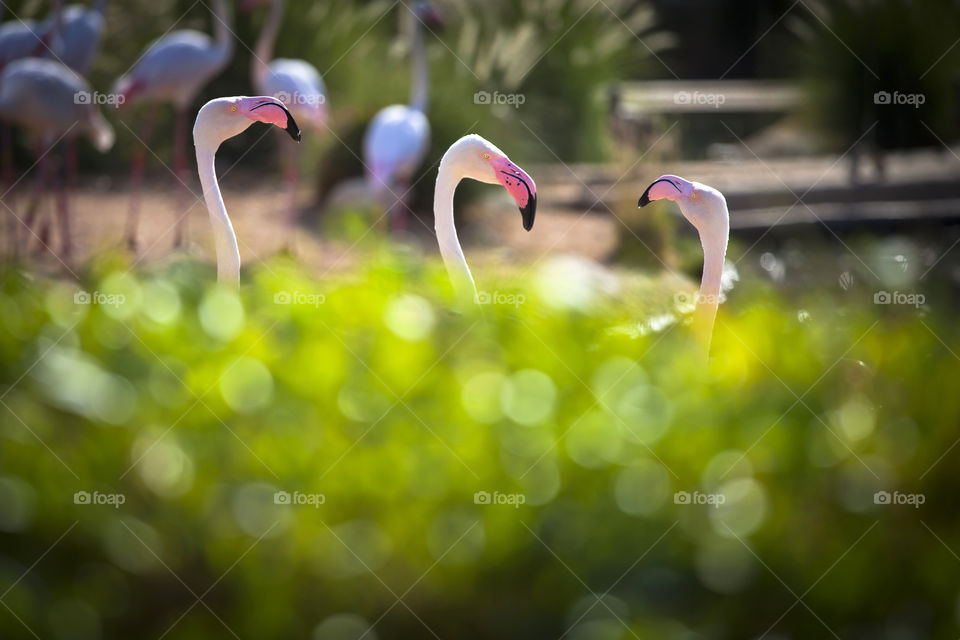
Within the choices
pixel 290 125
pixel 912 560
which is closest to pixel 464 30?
pixel 290 125

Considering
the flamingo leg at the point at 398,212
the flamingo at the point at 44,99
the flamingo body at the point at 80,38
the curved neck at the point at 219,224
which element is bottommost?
the curved neck at the point at 219,224

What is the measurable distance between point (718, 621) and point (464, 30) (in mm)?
8645

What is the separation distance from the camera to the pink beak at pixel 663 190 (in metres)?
2.94

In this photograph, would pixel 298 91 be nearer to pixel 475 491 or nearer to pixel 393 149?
pixel 393 149

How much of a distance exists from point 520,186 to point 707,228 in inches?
23.0

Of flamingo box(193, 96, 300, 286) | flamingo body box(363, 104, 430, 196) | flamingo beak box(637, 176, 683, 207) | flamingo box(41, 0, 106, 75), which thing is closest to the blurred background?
flamingo beak box(637, 176, 683, 207)

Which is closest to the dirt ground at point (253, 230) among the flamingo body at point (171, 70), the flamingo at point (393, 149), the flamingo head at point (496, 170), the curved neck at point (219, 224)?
the flamingo at point (393, 149)

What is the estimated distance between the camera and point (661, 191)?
2984 millimetres

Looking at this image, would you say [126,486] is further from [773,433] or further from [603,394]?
[773,433]

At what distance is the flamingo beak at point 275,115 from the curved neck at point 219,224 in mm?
244

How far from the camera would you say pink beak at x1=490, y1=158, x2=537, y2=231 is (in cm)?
295

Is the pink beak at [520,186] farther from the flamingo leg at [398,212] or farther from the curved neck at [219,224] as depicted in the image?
the flamingo leg at [398,212]

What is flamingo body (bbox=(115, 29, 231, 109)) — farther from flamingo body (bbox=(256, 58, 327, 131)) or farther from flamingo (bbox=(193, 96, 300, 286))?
flamingo (bbox=(193, 96, 300, 286))

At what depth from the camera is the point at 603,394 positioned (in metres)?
1.87
